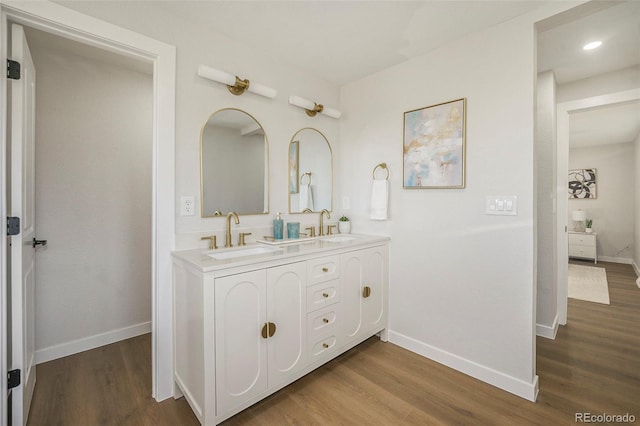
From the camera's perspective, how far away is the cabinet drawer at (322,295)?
5.96 ft

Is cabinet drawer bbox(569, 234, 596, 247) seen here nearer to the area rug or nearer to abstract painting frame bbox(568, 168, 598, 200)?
the area rug

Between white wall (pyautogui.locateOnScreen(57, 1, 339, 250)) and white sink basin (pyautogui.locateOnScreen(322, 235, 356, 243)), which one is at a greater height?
white wall (pyautogui.locateOnScreen(57, 1, 339, 250))

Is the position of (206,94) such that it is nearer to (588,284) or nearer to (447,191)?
(447,191)

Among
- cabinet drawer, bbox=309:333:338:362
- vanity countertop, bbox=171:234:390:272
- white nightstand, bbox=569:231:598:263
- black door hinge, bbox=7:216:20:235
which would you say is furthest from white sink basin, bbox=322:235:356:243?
white nightstand, bbox=569:231:598:263

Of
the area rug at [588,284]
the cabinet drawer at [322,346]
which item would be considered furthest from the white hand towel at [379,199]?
the area rug at [588,284]

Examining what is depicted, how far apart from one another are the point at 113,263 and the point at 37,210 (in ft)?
2.08

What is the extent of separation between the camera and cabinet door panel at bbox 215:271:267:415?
1402 millimetres

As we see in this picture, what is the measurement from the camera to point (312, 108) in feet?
8.02

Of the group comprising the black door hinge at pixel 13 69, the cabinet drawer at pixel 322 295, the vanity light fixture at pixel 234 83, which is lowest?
the cabinet drawer at pixel 322 295

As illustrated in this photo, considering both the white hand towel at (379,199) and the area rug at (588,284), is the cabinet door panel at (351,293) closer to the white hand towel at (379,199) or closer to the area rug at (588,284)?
the white hand towel at (379,199)

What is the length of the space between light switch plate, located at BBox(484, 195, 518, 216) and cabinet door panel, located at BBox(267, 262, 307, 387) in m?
1.30

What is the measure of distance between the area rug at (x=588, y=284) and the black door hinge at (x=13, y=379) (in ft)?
16.5

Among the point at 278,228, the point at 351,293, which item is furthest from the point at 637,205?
the point at 278,228

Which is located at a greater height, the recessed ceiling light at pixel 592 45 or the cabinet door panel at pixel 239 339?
the recessed ceiling light at pixel 592 45
